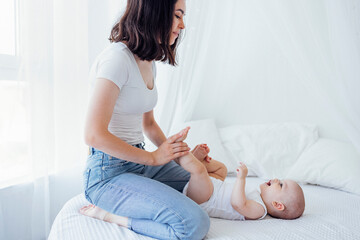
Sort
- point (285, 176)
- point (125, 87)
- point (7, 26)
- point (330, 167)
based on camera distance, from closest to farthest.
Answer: point (125, 87) < point (7, 26) < point (330, 167) < point (285, 176)

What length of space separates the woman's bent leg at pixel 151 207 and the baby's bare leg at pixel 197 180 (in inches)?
5.8

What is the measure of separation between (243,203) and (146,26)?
2.82ft

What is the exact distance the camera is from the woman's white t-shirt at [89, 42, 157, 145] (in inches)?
45.7

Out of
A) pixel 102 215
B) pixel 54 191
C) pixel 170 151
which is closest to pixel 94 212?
pixel 102 215

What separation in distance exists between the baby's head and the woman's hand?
488 millimetres

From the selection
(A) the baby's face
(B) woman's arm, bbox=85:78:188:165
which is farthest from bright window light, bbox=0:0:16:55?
(A) the baby's face

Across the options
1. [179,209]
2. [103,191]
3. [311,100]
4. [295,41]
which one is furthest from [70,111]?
[311,100]

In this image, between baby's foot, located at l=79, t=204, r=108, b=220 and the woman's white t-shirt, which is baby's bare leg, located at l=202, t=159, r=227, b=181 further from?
baby's foot, located at l=79, t=204, r=108, b=220

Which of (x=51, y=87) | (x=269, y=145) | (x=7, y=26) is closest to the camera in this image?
(x=7, y=26)

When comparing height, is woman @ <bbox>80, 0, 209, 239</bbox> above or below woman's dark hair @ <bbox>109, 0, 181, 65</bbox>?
below

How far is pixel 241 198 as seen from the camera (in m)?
1.32

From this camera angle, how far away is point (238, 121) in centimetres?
262

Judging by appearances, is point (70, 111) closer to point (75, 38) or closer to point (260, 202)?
point (75, 38)

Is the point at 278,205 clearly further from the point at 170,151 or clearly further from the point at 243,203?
the point at 170,151
